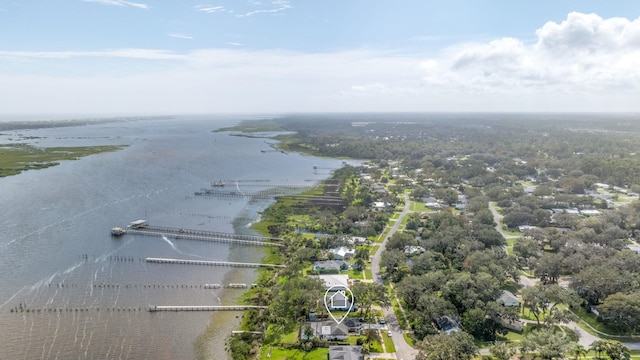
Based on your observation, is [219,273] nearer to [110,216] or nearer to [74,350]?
[74,350]

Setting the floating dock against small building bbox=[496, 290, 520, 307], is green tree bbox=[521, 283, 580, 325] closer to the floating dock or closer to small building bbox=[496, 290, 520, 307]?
small building bbox=[496, 290, 520, 307]

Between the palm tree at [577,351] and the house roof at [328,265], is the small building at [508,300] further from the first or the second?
the house roof at [328,265]

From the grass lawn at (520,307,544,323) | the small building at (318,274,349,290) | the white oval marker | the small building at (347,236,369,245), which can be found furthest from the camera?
the small building at (347,236,369,245)

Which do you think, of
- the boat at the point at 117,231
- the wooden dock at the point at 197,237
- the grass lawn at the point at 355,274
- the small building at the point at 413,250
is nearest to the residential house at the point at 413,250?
the small building at the point at 413,250

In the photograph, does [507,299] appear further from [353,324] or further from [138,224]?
[138,224]

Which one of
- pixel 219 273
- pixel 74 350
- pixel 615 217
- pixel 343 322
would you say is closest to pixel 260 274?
pixel 219 273

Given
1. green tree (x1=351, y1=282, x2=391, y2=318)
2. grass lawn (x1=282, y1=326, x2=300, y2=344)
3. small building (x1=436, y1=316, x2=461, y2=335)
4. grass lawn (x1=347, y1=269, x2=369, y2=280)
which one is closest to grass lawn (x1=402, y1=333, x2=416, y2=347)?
small building (x1=436, y1=316, x2=461, y2=335)

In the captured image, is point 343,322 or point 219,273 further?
point 219,273
